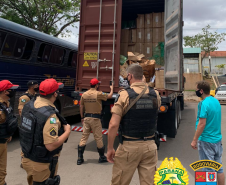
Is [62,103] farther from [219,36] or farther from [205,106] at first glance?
[219,36]

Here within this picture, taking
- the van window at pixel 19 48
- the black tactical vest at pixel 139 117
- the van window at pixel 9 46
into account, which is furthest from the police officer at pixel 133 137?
the van window at pixel 19 48

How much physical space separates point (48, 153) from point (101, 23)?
3.98 m

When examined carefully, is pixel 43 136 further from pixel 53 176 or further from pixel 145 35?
pixel 145 35

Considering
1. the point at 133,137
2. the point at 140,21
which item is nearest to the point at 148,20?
the point at 140,21

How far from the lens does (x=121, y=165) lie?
2.47m

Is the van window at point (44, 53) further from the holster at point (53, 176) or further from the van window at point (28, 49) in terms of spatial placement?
the holster at point (53, 176)

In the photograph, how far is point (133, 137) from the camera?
8.20 ft

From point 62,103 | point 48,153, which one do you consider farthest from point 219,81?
point 48,153

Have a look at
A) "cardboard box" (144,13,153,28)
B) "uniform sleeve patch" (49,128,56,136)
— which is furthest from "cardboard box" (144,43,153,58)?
"uniform sleeve patch" (49,128,56,136)

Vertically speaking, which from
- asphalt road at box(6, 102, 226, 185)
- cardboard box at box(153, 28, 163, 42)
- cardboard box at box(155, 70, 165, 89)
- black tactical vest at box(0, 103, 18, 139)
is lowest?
asphalt road at box(6, 102, 226, 185)

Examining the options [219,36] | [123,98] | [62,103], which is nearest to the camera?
[123,98]

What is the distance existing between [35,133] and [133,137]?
1064 mm

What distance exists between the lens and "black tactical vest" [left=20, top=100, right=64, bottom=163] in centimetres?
215

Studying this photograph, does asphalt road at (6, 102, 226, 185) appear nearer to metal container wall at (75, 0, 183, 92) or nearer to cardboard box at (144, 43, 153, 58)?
metal container wall at (75, 0, 183, 92)
